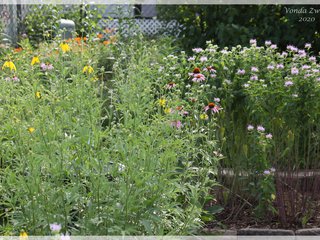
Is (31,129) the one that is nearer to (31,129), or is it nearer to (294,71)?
(31,129)

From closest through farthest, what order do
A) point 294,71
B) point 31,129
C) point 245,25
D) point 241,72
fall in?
point 31,129
point 294,71
point 241,72
point 245,25

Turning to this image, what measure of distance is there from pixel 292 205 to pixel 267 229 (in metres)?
0.26

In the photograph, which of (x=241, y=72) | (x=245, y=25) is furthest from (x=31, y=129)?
(x=245, y=25)

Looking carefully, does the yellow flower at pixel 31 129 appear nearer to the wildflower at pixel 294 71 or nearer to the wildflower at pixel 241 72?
the wildflower at pixel 241 72

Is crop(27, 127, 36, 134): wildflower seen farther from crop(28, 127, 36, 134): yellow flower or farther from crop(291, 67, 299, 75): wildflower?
crop(291, 67, 299, 75): wildflower

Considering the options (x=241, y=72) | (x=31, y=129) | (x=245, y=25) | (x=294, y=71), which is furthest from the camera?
(x=245, y=25)

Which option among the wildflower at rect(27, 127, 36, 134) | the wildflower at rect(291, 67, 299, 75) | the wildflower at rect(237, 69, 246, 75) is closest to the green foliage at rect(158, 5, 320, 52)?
the wildflower at rect(237, 69, 246, 75)

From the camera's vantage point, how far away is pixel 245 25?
740 centimetres

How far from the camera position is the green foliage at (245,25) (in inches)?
275

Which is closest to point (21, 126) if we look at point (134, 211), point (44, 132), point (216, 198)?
point (44, 132)

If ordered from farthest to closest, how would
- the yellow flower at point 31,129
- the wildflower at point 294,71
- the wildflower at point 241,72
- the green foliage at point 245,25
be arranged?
1. the green foliage at point 245,25
2. the wildflower at point 241,72
3. the wildflower at point 294,71
4. the yellow flower at point 31,129

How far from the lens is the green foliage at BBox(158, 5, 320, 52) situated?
6980 millimetres

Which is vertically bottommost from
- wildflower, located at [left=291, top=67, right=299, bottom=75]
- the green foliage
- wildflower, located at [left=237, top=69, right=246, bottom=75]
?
the green foliage

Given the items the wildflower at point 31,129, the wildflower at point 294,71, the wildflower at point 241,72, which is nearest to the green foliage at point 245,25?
the wildflower at point 241,72
